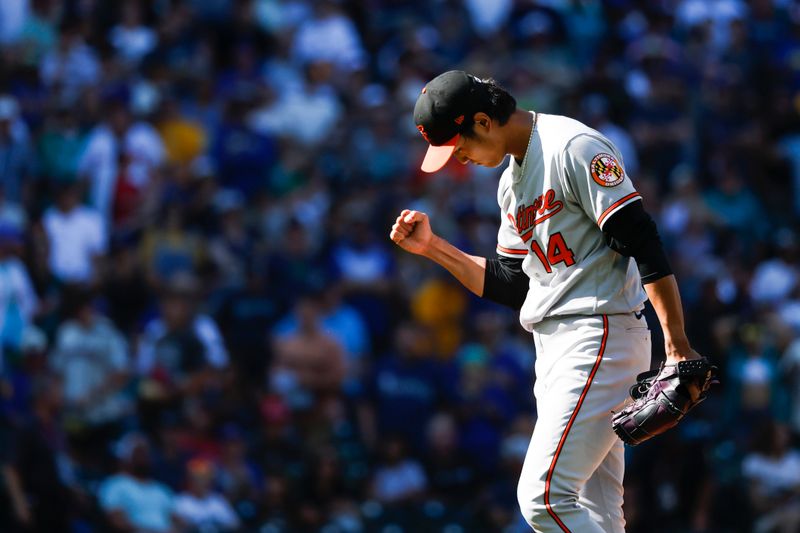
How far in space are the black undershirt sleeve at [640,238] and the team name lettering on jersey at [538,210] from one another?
27 cm

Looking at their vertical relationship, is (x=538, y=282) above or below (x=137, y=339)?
below

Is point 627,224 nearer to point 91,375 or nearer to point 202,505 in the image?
point 202,505

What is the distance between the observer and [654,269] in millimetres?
4410

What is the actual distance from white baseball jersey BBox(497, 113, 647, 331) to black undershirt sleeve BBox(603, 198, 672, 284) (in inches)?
2.2

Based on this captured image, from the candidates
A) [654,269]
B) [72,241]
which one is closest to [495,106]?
[654,269]

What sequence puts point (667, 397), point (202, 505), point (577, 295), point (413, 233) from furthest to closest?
point (202, 505)
point (413, 233)
point (577, 295)
point (667, 397)

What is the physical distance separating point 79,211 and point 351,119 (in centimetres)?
296

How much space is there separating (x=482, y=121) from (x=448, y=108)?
157mm

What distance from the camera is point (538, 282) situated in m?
4.91

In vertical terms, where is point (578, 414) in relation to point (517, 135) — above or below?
below

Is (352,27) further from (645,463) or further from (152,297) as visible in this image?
(645,463)

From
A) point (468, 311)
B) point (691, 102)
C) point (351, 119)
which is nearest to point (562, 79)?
point (691, 102)

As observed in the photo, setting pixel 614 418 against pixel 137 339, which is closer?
pixel 614 418

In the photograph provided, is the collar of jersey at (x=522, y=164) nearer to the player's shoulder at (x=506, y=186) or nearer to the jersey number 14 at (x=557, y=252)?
the player's shoulder at (x=506, y=186)
